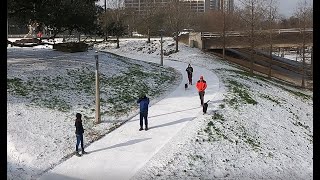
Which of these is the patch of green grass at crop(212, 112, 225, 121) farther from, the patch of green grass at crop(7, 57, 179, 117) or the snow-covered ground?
the patch of green grass at crop(7, 57, 179, 117)

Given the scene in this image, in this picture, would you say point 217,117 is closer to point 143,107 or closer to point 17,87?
point 143,107

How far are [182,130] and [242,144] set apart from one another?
2.33 meters

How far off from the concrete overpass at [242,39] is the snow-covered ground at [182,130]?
17.8 metres

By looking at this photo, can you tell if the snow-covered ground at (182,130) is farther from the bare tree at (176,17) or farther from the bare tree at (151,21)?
the bare tree at (151,21)

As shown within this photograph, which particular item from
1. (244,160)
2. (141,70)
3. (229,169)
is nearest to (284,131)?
(244,160)

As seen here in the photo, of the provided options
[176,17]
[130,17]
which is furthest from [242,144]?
[130,17]

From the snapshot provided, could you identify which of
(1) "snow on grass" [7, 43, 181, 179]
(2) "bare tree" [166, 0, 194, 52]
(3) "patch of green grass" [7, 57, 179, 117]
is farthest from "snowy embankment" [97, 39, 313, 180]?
(2) "bare tree" [166, 0, 194, 52]

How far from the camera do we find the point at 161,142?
1244 cm

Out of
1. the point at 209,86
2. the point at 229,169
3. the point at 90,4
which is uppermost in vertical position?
the point at 90,4

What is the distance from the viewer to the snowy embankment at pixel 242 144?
10.9 m

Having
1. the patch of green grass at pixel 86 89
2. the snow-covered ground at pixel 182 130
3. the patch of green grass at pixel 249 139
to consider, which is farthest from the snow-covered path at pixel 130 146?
the patch of green grass at pixel 249 139

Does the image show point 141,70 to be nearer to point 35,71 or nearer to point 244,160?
point 35,71

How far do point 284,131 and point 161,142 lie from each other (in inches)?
252

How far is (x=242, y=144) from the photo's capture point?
13.2 meters
